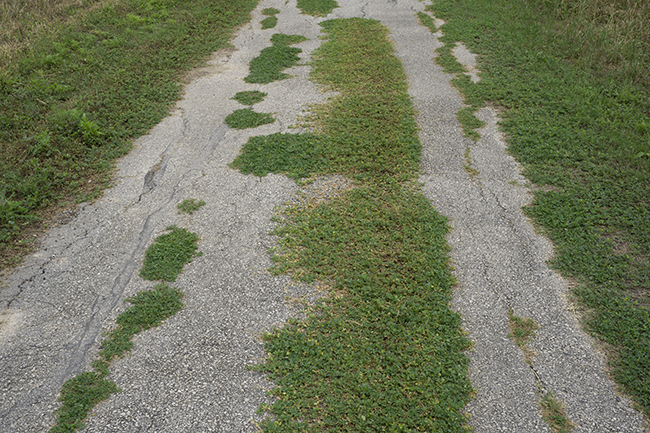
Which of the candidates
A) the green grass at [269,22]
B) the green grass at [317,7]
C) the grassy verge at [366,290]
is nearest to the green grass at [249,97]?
the grassy verge at [366,290]

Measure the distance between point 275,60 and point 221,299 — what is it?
5.80 metres

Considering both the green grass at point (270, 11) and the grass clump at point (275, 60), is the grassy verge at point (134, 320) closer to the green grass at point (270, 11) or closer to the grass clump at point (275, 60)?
the grass clump at point (275, 60)

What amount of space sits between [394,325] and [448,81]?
5386 mm

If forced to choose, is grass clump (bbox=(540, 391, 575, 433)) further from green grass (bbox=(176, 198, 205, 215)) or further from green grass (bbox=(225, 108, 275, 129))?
green grass (bbox=(225, 108, 275, 129))

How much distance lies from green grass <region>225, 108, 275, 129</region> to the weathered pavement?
0.54ft

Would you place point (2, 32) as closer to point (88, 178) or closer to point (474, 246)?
point (88, 178)

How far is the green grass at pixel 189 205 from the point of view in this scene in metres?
4.81

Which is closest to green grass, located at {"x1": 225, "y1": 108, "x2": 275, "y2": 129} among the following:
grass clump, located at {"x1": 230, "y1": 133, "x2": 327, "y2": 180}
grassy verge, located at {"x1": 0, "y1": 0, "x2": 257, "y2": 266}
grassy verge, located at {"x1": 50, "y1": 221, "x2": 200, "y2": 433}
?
grass clump, located at {"x1": 230, "y1": 133, "x2": 327, "y2": 180}

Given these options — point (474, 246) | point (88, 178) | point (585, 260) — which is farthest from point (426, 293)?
point (88, 178)

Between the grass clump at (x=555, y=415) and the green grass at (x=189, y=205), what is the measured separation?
143 inches

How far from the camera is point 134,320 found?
11.7 feet

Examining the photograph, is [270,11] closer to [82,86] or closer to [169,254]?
[82,86]

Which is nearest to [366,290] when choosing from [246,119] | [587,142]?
[246,119]

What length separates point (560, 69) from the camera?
24.1 ft
